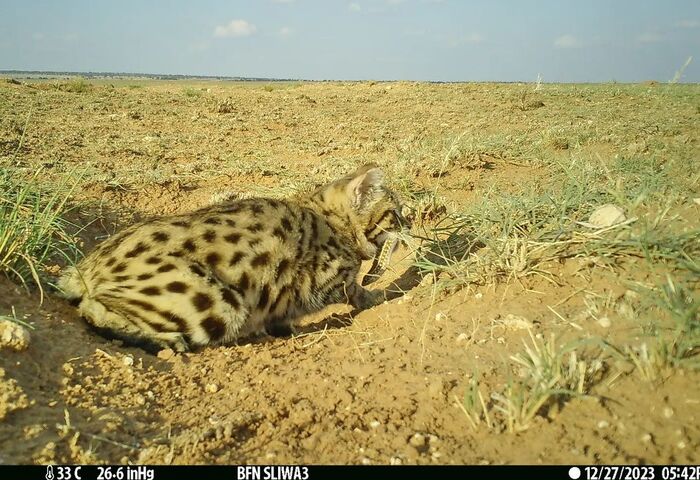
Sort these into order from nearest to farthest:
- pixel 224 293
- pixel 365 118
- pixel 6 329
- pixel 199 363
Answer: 1. pixel 6 329
2. pixel 199 363
3. pixel 224 293
4. pixel 365 118

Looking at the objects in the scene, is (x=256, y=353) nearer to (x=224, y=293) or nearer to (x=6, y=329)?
(x=224, y=293)

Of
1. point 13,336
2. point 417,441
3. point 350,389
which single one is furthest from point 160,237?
point 417,441

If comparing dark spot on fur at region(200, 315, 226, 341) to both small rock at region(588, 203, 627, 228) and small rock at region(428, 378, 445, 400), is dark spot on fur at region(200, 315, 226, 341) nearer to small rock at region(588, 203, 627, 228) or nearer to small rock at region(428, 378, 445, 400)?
small rock at region(428, 378, 445, 400)

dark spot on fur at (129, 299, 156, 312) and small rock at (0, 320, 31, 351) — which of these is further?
dark spot on fur at (129, 299, 156, 312)

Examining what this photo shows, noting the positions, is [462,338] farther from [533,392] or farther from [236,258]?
[236,258]

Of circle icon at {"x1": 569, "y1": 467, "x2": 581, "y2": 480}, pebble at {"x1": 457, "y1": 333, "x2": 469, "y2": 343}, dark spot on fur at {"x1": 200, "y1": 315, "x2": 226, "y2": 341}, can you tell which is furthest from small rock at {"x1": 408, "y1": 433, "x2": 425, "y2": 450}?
dark spot on fur at {"x1": 200, "y1": 315, "x2": 226, "y2": 341}

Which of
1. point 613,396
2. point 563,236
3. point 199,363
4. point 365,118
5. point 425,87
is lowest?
point 199,363

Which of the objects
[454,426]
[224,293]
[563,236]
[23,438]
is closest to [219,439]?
[23,438]
